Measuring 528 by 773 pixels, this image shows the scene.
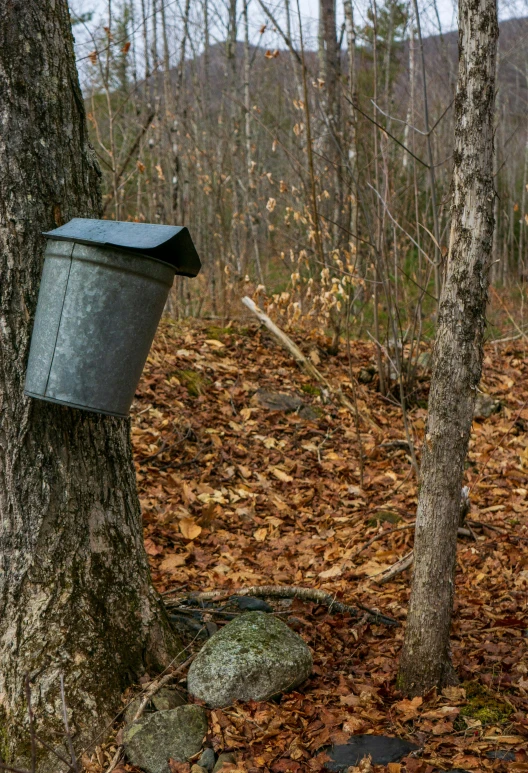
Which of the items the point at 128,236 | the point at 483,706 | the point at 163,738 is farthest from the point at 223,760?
the point at 128,236

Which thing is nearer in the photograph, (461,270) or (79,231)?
(79,231)

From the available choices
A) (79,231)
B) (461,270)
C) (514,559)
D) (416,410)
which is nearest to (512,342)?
(416,410)

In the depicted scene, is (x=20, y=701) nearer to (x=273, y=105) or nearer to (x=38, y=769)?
(x=38, y=769)

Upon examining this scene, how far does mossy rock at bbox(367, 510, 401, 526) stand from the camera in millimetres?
4496

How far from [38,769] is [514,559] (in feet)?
8.78

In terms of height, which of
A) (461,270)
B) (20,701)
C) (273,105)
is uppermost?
(273,105)

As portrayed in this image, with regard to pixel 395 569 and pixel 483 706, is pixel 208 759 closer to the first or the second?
pixel 483 706

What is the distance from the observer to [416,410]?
639 centimetres

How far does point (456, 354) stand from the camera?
235 cm

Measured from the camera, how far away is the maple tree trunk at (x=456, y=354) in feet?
7.41

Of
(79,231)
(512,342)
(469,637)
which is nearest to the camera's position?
(79,231)

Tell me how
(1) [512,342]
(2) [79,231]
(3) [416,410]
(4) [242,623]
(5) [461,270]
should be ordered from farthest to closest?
(1) [512,342] → (3) [416,410] → (4) [242,623] → (5) [461,270] → (2) [79,231]

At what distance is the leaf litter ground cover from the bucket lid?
1.64 meters

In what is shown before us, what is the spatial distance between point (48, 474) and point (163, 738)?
98cm
